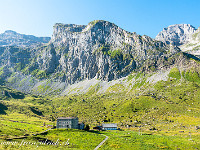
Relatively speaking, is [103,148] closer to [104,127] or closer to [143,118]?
[104,127]

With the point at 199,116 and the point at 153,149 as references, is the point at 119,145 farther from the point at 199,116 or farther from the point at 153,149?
the point at 199,116

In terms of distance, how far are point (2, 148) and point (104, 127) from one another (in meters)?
109

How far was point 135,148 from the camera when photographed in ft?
Answer: 269

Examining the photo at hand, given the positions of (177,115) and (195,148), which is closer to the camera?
(195,148)

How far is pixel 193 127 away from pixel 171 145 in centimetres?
7781

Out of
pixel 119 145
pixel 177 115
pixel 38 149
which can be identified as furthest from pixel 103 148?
pixel 177 115

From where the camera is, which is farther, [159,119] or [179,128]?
[159,119]

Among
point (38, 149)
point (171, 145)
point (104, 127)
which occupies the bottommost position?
point (104, 127)

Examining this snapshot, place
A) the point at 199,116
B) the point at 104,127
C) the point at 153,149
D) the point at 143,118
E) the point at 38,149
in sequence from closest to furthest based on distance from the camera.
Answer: the point at 38,149
the point at 153,149
the point at 104,127
the point at 199,116
the point at 143,118

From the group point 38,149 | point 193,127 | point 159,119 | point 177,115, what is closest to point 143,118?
point 159,119

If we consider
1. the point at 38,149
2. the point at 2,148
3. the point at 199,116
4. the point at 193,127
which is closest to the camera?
the point at 2,148

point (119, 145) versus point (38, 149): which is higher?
point (38, 149)

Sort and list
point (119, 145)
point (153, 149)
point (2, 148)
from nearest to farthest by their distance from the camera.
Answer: point (2, 148) < point (153, 149) < point (119, 145)

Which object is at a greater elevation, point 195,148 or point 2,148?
point 2,148
